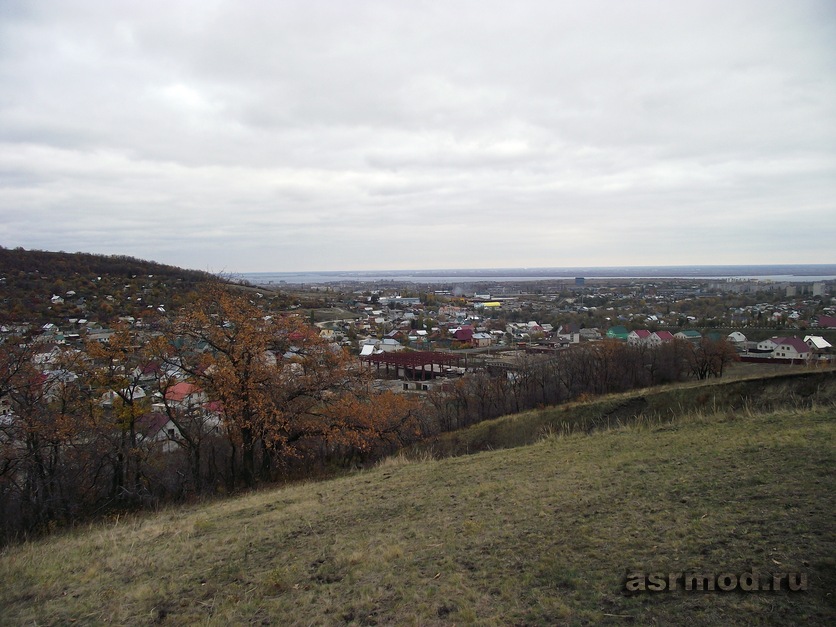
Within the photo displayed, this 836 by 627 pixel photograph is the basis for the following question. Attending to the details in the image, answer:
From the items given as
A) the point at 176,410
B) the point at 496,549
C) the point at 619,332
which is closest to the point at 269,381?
the point at 176,410

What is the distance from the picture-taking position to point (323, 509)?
911 cm

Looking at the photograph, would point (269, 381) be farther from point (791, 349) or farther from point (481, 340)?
point (481, 340)

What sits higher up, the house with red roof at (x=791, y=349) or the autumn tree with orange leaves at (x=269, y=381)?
the autumn tree with orange leaves at (x=269, y=381)

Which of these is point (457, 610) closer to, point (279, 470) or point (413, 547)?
point (413, 547)

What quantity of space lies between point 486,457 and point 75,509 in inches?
404

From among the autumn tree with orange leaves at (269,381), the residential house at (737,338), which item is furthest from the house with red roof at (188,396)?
the residential house at (737,338)

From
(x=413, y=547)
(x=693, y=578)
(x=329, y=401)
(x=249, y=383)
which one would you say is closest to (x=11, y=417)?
(x=249, y=383)
